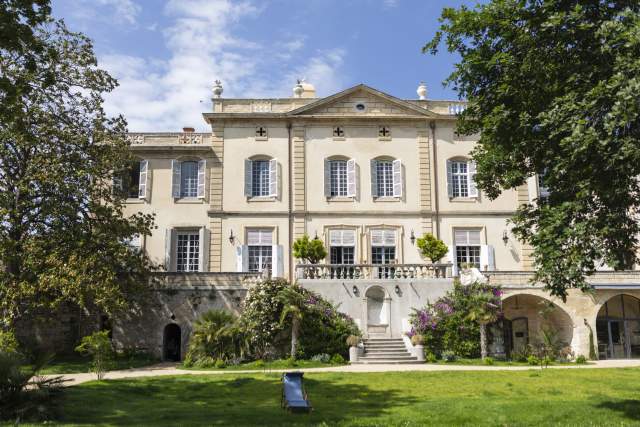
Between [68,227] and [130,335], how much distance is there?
4.98 meters

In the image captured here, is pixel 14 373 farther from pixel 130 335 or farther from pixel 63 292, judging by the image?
pixel 130 335

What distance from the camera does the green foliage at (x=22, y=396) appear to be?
33.0 ft

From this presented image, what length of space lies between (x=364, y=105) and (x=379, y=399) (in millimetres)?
17025

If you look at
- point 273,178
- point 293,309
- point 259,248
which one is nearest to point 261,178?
point 273,178

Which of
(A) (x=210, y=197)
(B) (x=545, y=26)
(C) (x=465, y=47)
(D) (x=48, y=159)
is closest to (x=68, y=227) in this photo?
(D) (x=48, y=159)

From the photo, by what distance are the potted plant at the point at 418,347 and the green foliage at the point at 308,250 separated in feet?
16.1

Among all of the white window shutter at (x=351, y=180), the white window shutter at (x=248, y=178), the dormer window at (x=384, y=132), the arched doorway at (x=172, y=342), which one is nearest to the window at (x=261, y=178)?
the white window shutter at (x=248, y=178)

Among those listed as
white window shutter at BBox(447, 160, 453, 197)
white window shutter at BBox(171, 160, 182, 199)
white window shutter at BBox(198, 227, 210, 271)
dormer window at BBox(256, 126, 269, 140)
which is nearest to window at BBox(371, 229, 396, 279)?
white window shutter at BBox(447, 160, 453, 197)

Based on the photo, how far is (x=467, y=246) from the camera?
1035 inches

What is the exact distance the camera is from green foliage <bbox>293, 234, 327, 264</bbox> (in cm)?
2291

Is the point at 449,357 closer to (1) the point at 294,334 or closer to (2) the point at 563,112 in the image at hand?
(1) the point at 294,334

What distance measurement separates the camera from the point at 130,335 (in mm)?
22344

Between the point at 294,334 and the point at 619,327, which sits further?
the point at 619,327

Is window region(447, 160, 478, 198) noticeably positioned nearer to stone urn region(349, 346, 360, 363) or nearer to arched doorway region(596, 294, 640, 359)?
arched doorway region(596, 294, 640, 359)
